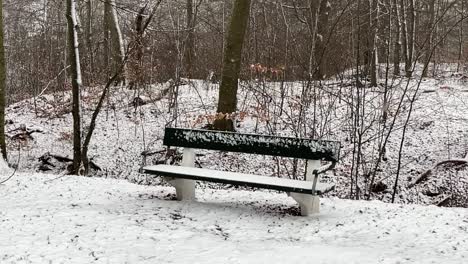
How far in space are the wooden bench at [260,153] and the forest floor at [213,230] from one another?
0.27 metres

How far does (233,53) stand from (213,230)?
576cm

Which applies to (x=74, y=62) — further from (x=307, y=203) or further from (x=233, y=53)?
(x=307, y=203)

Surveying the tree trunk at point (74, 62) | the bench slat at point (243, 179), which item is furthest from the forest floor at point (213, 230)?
the tree trunk at point (74, 62)

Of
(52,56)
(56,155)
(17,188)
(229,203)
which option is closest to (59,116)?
(56,155)

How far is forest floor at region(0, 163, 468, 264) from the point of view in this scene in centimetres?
396

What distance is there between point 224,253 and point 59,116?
1028cm

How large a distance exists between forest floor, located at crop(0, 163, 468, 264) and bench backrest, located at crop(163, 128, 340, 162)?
24.8 inches

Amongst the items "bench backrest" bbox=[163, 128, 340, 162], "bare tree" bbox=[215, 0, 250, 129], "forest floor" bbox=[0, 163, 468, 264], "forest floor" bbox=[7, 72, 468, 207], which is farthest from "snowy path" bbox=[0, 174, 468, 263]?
"bare tree" bbox=[215, 0, 250, 129]

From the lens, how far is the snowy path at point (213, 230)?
3963 mm

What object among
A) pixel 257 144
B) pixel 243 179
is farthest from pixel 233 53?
pixel 243 179

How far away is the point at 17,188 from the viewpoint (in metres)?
6.32

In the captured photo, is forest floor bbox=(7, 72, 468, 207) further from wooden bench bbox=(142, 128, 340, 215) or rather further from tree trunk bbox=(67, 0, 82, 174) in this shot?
wooden bench bbox=(142, 128, 340, 215)

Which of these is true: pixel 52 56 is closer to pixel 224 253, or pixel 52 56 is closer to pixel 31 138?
pixel 31 138

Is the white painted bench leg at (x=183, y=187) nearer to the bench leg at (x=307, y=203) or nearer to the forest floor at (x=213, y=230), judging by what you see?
the forest floor at (x=213, y=230)
